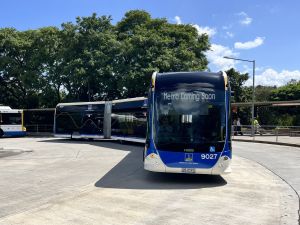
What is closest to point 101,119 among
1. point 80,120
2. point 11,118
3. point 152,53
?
point 80,120

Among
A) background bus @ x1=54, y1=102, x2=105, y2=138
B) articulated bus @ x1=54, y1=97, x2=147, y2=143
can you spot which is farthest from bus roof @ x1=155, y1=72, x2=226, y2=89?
background bus @ x1=54, y1=102, x2=105, y2=138

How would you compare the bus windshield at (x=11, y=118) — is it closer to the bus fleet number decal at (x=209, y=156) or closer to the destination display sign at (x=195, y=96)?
the destination display sign at (x=195, y=96)

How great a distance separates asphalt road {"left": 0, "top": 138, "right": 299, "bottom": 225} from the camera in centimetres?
766

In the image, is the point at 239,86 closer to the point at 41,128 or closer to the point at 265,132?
the point at 265,132

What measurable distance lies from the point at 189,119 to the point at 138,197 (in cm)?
313

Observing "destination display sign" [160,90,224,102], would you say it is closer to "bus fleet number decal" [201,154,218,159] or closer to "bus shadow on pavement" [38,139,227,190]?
"bus fleet number decal" [201,154,218,159]

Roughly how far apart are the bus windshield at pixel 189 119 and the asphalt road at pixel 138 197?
3.75 ft

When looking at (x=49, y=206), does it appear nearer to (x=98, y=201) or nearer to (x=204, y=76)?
(x=98, y=201)

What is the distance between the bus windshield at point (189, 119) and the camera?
11.6m

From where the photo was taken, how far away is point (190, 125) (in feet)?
38.6

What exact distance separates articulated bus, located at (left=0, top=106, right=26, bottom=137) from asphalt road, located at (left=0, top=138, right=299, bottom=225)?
22939 millimetres

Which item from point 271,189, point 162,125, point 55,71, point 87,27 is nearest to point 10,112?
point 55,71

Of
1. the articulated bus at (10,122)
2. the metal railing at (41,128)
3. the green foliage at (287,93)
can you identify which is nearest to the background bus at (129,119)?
the articulated bus at (10,122)

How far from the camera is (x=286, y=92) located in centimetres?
5988
